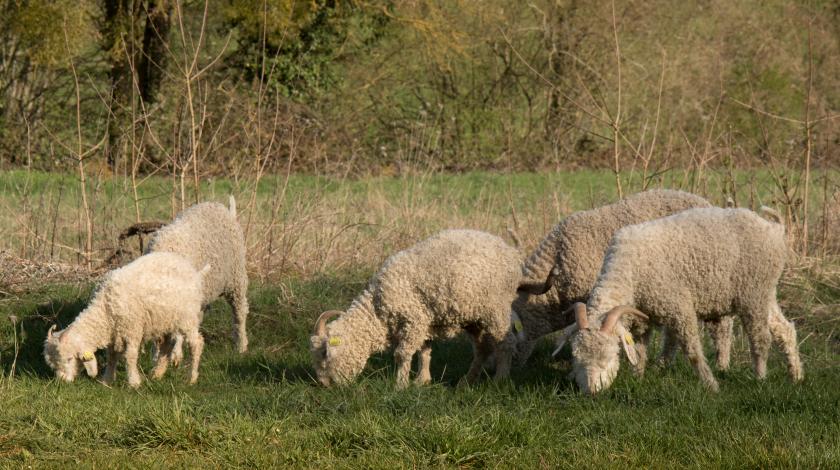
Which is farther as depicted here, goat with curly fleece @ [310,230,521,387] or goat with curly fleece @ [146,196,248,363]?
goat with curly fleece @ [146,196,248,363]

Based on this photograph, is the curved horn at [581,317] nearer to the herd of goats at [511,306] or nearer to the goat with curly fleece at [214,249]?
the herd of goats at [511,306]

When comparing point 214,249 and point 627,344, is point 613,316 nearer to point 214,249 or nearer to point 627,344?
point 627,344

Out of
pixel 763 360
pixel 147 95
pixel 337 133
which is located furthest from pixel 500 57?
pixel 763 360

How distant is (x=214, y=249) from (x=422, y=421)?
298 cm

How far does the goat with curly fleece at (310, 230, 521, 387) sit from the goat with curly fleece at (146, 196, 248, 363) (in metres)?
1.35

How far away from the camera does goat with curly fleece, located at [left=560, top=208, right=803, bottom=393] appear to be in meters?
6.72

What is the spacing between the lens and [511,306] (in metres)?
7.60

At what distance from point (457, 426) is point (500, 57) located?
64.8 ft

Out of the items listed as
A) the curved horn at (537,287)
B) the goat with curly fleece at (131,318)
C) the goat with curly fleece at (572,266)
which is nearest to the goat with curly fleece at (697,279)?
the goat with curly fleece at (572,266)

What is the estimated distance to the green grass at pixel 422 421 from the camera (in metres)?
5.28

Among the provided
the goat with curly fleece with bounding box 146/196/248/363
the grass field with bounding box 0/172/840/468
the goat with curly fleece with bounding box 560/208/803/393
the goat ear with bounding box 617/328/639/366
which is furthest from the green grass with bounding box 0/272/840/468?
the goat with curly fleece with bounding box 146/196/248/363

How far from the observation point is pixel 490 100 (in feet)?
79.6

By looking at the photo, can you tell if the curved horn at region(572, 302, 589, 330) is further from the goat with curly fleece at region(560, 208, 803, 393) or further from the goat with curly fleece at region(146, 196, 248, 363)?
the goat with curly fleece at region(146, 196, 248, 363)

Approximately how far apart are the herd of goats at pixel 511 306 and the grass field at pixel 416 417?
8.1 inches
